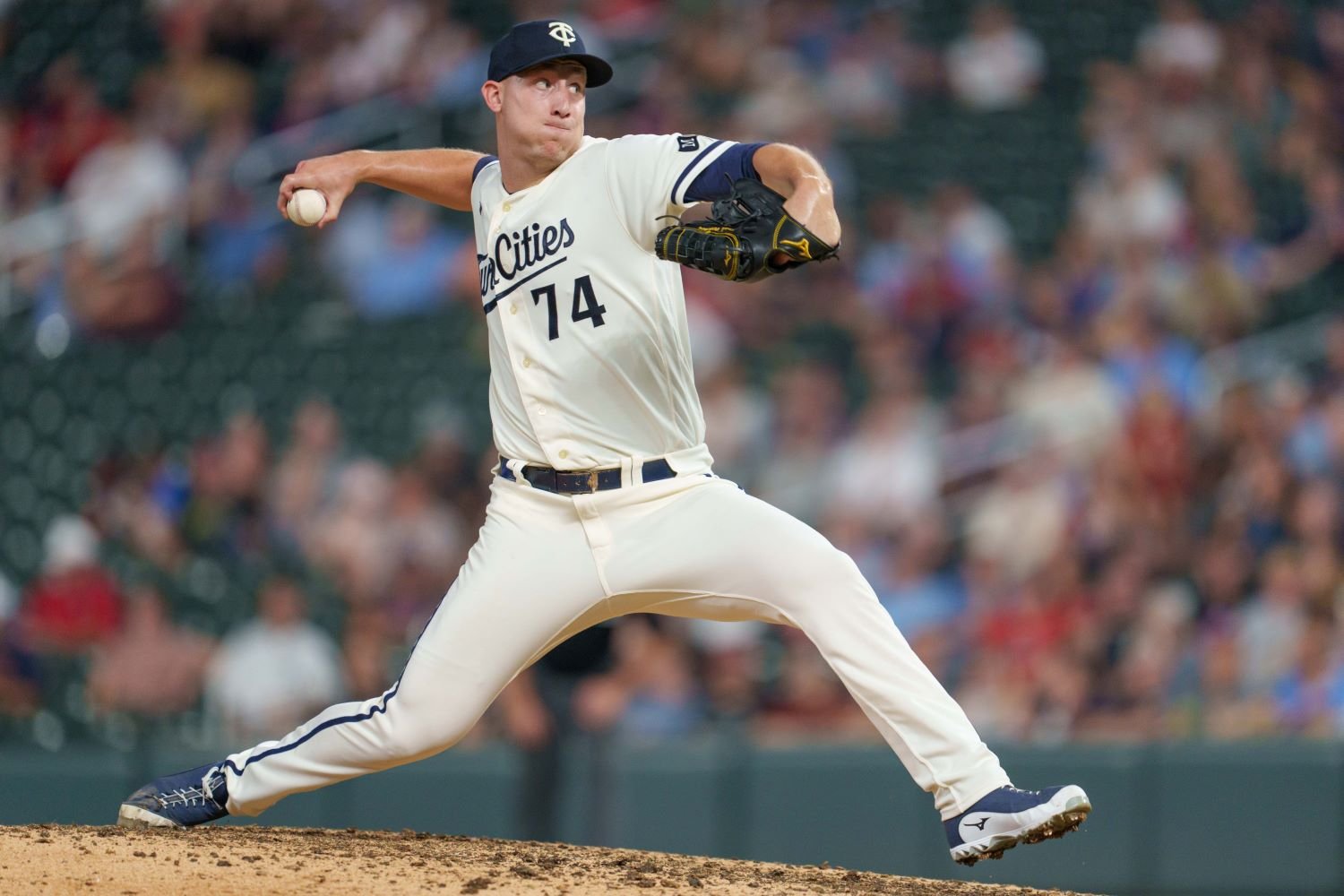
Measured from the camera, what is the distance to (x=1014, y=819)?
308cm

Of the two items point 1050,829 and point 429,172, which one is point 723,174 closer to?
point 429,172

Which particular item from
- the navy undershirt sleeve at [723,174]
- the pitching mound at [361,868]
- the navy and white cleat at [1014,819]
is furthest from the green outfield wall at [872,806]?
the navy undershirt sleeve at [723,174]

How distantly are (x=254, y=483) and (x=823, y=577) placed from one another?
15.7 feet

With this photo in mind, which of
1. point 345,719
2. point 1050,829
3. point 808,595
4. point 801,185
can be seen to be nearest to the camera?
point 801,185

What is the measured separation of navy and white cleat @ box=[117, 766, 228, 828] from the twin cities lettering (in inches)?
47.1

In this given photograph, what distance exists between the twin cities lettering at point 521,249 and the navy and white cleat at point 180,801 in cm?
120

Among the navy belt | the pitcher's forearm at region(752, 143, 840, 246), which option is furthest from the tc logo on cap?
the navy belt

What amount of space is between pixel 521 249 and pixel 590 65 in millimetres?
400

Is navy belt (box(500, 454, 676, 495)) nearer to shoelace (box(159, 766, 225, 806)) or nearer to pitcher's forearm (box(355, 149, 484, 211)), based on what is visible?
pitcher's forearm (box(355, 149, 484, 211))

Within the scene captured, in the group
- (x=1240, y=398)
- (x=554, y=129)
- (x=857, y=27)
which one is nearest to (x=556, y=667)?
(x=554, y=129)

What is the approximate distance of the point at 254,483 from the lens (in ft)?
24.7

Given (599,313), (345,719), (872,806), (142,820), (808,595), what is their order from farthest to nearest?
1. (872,806)
2. (142,820)
3. (345,719)
4. (599,313)
5. (808,595)

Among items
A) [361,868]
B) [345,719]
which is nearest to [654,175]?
[345,719]

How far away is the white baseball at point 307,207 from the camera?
Result: 3566mm
